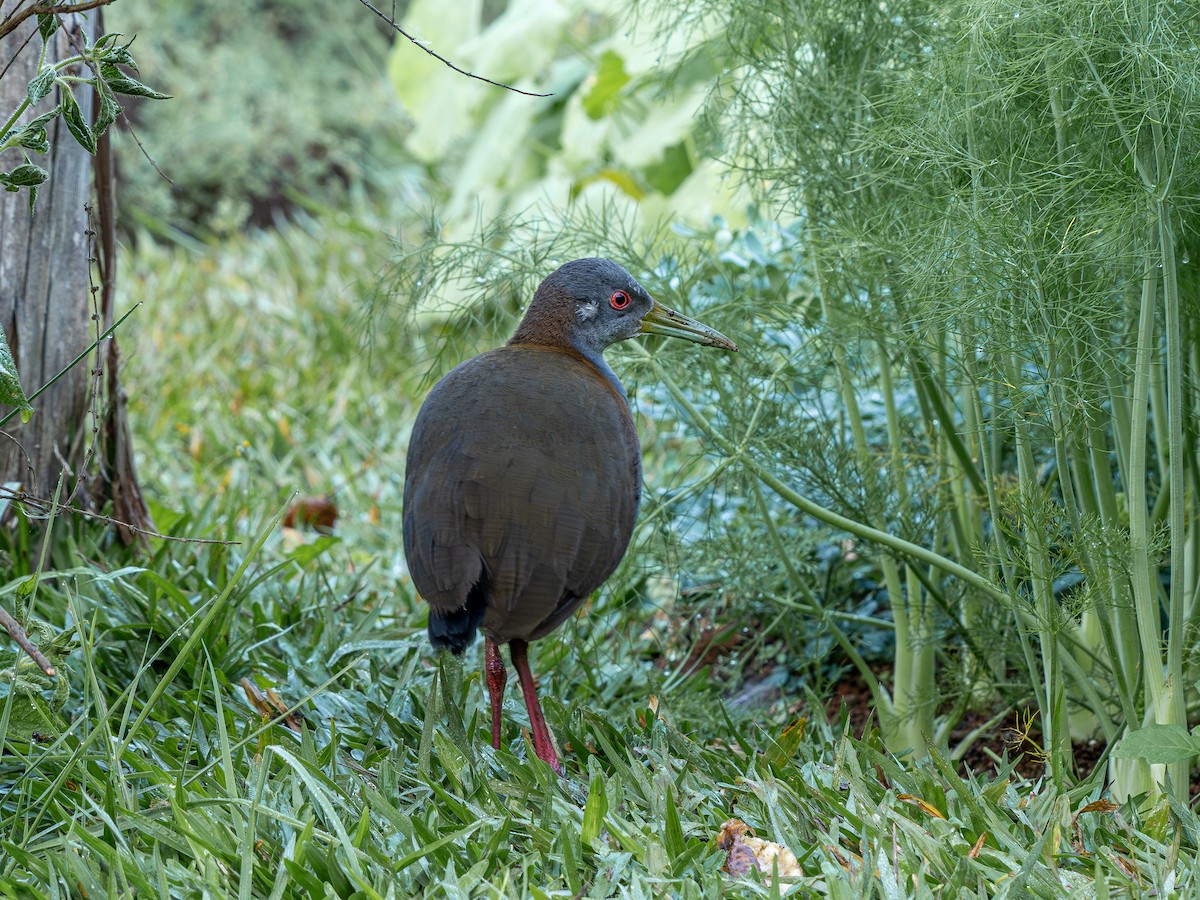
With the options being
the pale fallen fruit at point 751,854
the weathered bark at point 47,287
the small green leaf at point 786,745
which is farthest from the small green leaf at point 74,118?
the small green leaf at point 786,745

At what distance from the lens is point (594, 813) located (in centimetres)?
227

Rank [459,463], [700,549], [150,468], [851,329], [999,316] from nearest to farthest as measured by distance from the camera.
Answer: [999,316], [459,463], [851,329], [700,549], [150,468]

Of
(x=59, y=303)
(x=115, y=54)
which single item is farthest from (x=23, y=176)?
(x=59, y=303)

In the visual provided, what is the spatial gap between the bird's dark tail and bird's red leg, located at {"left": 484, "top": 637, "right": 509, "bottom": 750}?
13 centimetres

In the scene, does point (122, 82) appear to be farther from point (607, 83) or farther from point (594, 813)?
point (607, 83)

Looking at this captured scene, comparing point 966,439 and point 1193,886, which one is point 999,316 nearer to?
point 966,439

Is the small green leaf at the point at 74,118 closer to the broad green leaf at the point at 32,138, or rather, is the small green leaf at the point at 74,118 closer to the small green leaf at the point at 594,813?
the broad green leaf at the point at 32,138

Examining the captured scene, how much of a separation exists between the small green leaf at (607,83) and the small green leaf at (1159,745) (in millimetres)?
4496

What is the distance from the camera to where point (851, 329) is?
9.39ft

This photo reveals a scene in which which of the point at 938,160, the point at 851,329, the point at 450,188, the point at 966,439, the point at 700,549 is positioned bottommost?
the point at 700,549

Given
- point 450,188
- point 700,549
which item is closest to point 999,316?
point 700,549

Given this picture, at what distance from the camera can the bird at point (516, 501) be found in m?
2.51

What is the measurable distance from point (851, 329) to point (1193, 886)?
133 centimetres

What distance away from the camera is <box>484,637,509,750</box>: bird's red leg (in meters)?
2.71
